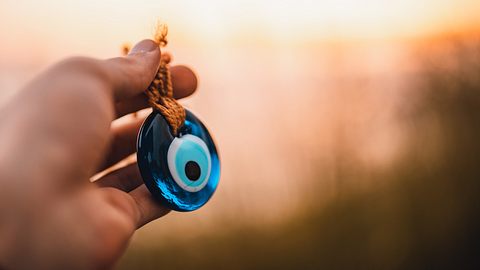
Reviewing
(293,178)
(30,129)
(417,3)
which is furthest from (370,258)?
(30,129)

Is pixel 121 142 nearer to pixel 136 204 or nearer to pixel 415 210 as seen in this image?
pixel 136 204

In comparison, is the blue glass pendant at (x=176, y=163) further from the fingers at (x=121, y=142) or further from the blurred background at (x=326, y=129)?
the blurred background at (x=326, y=129)

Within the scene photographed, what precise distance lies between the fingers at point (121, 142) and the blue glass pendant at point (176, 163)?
164mm

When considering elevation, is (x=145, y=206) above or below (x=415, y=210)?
above

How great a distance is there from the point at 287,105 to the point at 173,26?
Answer: 13.8 inches

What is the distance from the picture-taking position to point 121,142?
0.84m

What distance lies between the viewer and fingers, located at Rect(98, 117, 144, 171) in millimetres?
835

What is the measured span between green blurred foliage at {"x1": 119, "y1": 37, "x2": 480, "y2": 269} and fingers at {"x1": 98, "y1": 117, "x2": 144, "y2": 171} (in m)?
0.53

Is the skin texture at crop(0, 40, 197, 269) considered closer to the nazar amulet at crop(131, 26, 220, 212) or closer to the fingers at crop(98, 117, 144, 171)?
the nazar amulet at crop(131, 26, 220, 212)

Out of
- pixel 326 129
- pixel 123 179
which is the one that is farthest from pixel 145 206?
pixel 326 129

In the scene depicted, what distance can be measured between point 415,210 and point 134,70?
42.6 inches

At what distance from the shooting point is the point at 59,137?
48 centimetres

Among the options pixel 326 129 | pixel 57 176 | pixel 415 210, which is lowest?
pixel 415 210

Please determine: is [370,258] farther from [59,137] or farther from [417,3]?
[59,137]
